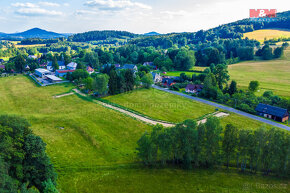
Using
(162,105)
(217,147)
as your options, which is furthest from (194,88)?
(217,147)

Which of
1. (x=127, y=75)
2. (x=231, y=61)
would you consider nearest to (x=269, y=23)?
(x=231, y=61)

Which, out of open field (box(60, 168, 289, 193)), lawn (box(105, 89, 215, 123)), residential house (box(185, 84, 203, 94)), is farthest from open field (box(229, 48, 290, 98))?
open field (box(60, 168, 289, 193))

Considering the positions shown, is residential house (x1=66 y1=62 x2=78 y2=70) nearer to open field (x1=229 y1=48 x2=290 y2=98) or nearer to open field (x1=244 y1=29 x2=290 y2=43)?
open field (x1=229 y1=48 x2=290 y2=98)

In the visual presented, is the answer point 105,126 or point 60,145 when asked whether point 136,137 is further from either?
point 60,145

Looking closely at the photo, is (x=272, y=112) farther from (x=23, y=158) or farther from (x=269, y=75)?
(x=23, y=158)

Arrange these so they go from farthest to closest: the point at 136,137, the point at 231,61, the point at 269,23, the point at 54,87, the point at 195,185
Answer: the point at 269,23 < the point at 231,61 < the point at 54,87 < the point at 136,137 < the point at 195,185

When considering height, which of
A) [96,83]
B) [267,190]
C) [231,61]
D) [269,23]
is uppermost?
[269,23]
